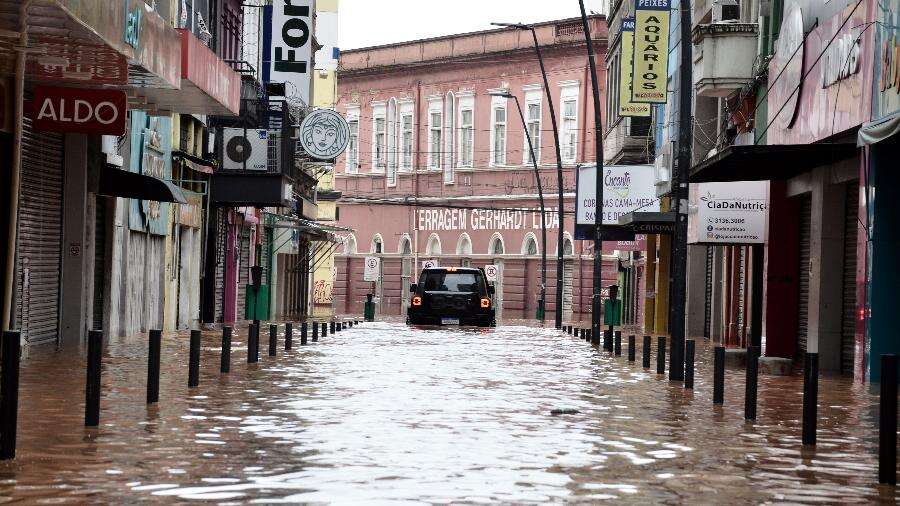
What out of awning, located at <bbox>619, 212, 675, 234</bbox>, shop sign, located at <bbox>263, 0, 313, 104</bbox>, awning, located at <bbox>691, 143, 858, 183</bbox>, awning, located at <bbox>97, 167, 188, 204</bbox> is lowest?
awning, located at <bbox>97, 167, 188, 204</bbox>

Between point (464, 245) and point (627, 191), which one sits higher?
point (627, 191)

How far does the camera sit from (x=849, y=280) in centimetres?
2705

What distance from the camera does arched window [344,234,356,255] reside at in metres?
86.4

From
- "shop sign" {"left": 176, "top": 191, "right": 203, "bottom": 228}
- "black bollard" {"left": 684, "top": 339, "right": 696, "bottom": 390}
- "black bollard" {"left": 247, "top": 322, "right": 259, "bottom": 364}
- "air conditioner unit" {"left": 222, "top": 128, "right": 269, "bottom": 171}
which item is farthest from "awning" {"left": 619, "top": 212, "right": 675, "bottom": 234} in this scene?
"black bollard" {"left": 684, "top": 339, "right": 696, "bottom": 390}

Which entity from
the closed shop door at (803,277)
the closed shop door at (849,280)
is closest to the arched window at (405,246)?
the closed shop door at (803,277)

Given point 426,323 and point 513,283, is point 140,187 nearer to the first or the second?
point 426,323

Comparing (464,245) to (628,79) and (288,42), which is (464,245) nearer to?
(288,42)

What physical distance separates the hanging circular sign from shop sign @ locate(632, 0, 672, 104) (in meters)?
14.7

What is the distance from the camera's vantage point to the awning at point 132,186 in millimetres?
28453

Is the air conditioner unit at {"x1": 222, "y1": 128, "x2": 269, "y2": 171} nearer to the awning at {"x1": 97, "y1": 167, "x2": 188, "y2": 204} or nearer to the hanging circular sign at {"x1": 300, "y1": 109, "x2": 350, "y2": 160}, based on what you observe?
the hanging circular sign at {"x1": 300, "y1": 109, "x2": 350, "y2": 160}

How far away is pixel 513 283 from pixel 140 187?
50139 millimetres

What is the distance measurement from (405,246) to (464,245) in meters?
4.18

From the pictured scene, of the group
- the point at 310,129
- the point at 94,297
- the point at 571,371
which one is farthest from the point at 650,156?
the point at 571,371

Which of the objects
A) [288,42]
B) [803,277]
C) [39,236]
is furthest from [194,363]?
[288,42]
